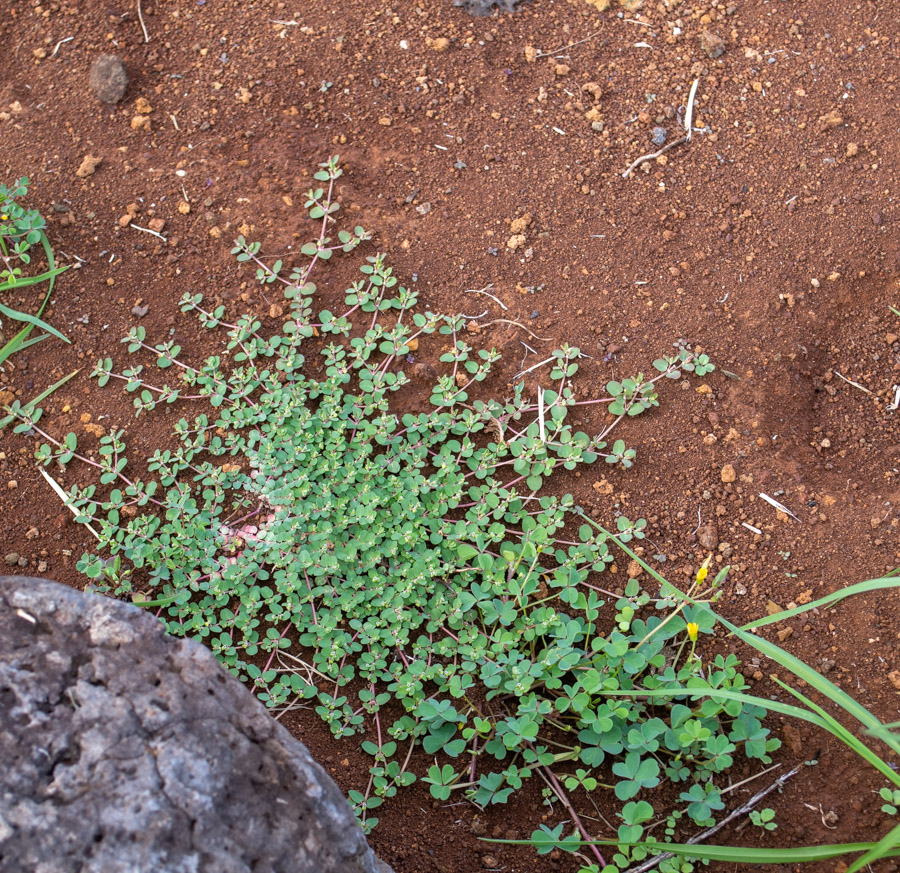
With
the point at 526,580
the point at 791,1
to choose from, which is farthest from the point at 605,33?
the point at 526,580

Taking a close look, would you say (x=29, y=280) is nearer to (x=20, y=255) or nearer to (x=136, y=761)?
(x=20, y=255)

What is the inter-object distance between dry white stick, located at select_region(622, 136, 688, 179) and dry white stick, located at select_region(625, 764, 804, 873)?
2.15 meters

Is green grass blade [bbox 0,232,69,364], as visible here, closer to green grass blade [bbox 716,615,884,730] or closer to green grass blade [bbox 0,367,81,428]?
green grass blade [bbox 0,367,81,428]

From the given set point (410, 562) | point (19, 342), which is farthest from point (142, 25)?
point (410, 562)

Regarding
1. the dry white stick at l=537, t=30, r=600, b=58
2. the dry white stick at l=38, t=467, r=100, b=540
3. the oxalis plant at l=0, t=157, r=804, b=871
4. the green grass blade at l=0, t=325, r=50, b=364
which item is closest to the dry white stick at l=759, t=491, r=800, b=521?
the oxalis plant at l=0, t=157, r=804, b=871

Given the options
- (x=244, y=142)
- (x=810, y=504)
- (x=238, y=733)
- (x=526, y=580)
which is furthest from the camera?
(x=244, y=142)

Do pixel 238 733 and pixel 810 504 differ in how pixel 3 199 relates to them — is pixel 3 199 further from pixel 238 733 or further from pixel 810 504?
pixel 810 504

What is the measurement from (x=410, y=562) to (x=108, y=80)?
2350 mm

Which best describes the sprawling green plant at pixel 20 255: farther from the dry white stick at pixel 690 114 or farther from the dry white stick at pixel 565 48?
the dry white stick at pixel 690 114

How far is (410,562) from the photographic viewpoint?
102 inches

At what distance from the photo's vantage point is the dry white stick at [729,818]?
2182 mm

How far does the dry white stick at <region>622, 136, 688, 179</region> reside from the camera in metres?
3.24

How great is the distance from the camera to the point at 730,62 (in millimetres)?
3412

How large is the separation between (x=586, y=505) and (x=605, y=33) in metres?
2.05
